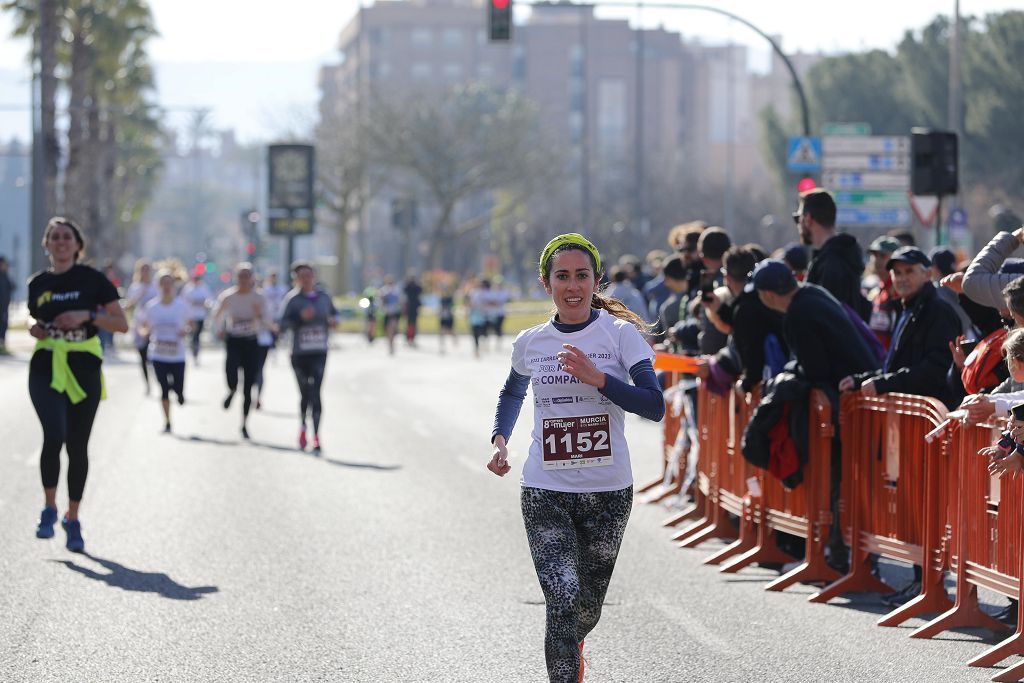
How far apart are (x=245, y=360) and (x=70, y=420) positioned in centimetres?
848

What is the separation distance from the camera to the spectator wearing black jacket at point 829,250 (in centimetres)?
1062

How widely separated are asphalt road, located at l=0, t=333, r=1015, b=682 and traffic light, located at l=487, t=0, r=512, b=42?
987 centimetres

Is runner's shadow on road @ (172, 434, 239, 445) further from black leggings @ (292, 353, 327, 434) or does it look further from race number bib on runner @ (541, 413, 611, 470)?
race number bib on runner @ (541, 413, 611, 470)

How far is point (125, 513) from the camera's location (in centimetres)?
1259

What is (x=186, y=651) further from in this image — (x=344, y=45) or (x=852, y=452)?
(x=344, y=45)

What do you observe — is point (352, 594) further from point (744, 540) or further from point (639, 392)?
point (639, 392)

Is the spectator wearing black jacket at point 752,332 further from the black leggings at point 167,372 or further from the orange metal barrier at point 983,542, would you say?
the black leggings at point 167,372

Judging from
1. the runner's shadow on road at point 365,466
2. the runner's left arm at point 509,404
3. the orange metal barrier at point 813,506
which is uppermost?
the runner's left arm at point 509,404

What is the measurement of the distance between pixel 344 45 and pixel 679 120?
33.8m

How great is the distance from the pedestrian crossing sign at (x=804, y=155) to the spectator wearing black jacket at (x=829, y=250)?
16183mm

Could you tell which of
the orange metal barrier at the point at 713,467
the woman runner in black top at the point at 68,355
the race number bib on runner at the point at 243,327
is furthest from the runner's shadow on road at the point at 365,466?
the woman runner in black top at the point at 68,355

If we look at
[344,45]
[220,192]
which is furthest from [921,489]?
[220,192]

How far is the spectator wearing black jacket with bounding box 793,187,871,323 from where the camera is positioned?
34.9 feet

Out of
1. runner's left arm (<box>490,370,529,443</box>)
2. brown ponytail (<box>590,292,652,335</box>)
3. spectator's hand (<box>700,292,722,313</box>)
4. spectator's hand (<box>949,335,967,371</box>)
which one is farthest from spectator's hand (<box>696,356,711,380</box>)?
runner's left arm (<box>490,370,529,443</box>)
